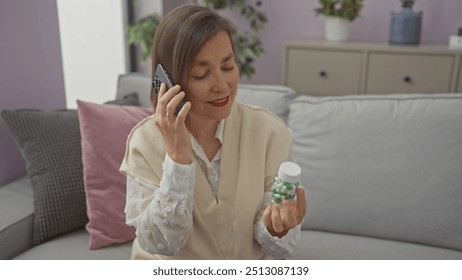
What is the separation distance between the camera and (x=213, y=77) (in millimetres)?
711

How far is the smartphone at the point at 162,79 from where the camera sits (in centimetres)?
71

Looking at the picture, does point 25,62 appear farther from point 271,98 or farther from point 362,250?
point 362,250

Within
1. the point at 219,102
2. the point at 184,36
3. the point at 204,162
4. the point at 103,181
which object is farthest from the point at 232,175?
the point at 103,181

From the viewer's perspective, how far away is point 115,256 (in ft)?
3.69

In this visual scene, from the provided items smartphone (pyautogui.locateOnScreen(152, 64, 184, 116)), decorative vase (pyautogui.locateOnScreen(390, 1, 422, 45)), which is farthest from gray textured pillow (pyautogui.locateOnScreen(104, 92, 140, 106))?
decorative vase (pyautogui.locateOnScreen(390, 1, 422, 45))

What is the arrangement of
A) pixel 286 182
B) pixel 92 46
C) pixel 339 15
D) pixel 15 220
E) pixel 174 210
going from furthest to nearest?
1. pixel 92 46
2. pixel 339 15
3. pixel 15 220
4. pixel 174 210
5. pixel 286 182

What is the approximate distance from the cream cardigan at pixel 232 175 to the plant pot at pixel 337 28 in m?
1.73

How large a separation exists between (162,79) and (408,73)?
6.27ft

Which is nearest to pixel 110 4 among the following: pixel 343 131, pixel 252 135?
pixel 343 131

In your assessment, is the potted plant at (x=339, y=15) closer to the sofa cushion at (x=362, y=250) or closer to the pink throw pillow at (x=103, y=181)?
the sofa cushion at (x=362, y=250)

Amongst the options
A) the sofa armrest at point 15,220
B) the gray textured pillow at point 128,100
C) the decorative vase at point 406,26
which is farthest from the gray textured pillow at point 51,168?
the decorative vase at point 406,26

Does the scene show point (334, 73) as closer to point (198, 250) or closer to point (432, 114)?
point (432, 114)

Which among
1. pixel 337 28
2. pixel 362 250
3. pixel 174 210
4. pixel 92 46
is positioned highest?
pixel 337 28
